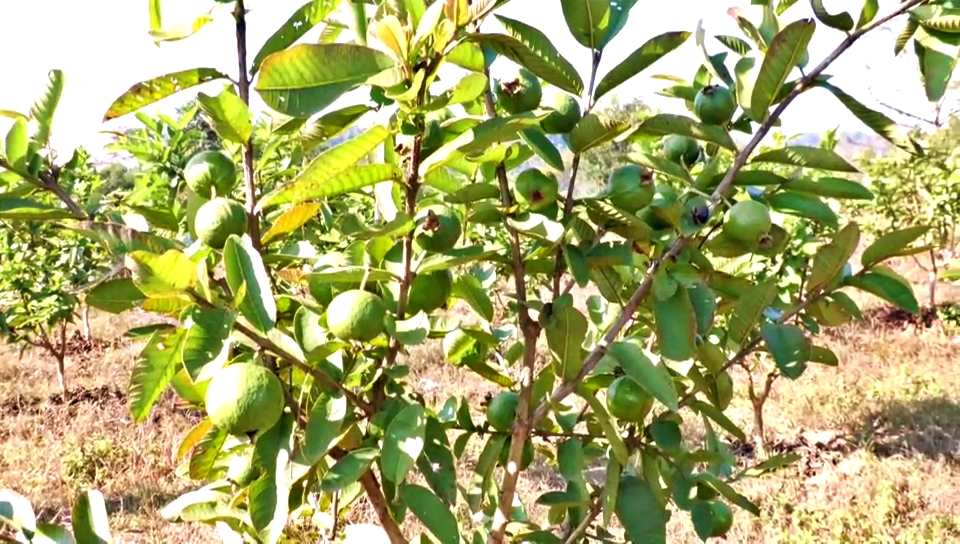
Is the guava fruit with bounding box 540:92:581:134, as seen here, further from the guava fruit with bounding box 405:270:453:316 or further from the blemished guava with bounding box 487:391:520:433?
the blemished guava with bounding box 487:391:520:433

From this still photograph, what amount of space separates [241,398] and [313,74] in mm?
268

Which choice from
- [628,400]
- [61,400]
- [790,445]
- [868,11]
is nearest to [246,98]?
[628,400]

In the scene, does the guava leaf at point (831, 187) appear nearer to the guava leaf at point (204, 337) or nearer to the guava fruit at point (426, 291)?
the guava fruit at point (426, 291)

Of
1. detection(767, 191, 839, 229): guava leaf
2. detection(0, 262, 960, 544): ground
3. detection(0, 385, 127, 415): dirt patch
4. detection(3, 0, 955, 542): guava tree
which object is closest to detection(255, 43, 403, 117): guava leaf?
detection(3, 0, 955, 542): guava tree

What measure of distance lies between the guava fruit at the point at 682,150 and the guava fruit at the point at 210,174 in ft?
1.62

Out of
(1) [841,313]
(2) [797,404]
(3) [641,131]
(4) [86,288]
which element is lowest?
(2) [797,404]

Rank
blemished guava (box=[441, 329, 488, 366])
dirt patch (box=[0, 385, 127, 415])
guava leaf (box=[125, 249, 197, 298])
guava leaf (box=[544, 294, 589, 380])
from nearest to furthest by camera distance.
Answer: guava leaf (box=[125, 249, 197, 298]) < guava leaf (box=[544, 294, 589, 380]) < blemished guava (box=[441, 329, 488, 366]) < dirt patch (box=[0, 385, 127, 415])

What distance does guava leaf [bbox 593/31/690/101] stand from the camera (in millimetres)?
804

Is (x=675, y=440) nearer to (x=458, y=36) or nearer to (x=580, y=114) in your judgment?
(x=580, y=114)

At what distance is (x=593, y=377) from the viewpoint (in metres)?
1.00

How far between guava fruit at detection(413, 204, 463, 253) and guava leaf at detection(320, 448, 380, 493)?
8.0 inches

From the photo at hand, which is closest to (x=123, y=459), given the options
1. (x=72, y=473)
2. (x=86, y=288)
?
(x=72, y=473)

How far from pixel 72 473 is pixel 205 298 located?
3462 millimetres

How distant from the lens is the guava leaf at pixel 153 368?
727mm
